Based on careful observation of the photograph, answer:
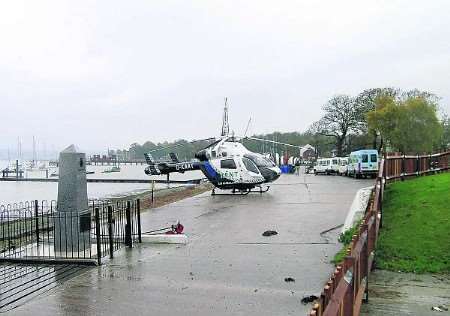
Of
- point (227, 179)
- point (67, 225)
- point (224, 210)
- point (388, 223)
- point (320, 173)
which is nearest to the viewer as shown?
point (67, 225)

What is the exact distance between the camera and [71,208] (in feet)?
35.0

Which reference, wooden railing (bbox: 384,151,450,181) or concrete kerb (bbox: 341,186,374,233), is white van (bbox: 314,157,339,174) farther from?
concrete kerb (bbox: 341,186,374,233)

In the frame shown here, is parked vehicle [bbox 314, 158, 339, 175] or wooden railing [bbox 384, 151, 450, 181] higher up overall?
wooden railing [bbox 384, 151, 450, 181]

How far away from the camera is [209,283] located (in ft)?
26.6

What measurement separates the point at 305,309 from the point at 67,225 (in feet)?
19.3

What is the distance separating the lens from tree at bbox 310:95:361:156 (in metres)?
64.2

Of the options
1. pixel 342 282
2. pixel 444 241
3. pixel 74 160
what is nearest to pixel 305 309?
pixel 342 282

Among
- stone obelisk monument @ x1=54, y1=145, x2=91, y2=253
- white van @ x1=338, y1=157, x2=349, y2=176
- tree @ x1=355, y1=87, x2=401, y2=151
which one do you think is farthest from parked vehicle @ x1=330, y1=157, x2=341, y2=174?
stone obelisk monument @ x1=54, y1=145, x2=91, y2=253

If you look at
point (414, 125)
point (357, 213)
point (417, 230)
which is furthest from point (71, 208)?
point (414, 125)

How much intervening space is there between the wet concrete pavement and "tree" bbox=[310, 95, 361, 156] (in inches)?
2017

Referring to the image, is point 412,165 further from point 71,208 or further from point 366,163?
point 366,163

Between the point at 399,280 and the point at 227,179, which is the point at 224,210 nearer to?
the point at 227,179

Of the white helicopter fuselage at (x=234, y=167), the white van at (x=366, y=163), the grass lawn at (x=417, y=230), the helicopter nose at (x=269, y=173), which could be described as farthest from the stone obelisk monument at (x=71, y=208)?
→ the white van at (x=366, y=163)

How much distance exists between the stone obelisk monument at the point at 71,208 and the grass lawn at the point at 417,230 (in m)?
6.05
